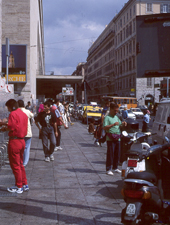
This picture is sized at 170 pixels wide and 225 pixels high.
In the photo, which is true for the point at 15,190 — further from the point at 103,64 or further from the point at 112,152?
the point at 103,64

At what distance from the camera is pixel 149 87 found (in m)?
61.8

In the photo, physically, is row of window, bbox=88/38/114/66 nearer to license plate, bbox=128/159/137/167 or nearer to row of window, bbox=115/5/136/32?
row of window, bbox=115/5/136/32

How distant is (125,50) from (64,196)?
227ft

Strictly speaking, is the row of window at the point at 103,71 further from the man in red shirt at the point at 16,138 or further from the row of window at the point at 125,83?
the man in red shirt at the point at 16,138

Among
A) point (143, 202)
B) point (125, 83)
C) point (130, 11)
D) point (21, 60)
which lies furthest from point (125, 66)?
point (143, 202)

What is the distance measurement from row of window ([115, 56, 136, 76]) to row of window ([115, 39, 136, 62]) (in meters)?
1.29

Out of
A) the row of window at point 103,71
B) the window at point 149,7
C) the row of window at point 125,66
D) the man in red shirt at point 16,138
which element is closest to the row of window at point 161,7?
the window at point 149,7

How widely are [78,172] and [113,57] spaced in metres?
77.9

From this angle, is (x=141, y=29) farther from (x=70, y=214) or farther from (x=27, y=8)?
(x=27, y=8)

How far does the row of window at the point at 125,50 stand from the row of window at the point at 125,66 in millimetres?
1285

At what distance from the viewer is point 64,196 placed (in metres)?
6.39

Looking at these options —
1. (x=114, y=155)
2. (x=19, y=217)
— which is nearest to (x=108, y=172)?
(x=114, y=155)

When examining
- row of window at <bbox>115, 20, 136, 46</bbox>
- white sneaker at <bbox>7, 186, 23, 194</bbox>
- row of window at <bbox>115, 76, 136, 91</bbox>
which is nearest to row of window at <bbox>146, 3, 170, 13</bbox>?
row of window at <bbox>115, 20, 136, 46</bbox>

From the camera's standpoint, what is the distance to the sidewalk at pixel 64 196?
5.13 m
